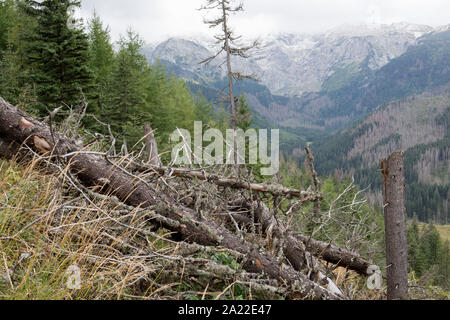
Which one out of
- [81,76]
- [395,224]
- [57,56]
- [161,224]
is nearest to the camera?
[161,224]

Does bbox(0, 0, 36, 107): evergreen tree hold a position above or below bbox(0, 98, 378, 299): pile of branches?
above

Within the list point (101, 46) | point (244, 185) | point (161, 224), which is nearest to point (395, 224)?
point (244, 185)

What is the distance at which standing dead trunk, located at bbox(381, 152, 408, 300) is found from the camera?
3807 mm

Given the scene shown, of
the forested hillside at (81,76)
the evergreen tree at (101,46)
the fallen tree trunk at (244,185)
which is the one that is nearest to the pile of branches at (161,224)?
the fallen tree trunk at (244,185)

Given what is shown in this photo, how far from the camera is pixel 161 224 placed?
9.18 feet

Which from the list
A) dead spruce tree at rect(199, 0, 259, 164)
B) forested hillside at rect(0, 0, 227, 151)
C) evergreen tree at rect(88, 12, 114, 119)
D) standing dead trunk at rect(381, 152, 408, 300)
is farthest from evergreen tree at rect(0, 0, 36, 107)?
standing dead trunk at rect(381, 152, 408, 300)

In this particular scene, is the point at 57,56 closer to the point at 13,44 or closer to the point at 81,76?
the point at 81,76

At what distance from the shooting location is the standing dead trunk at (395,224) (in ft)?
12.5

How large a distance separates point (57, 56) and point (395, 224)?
49.0 feet

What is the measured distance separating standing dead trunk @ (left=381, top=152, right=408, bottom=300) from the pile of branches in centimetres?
108

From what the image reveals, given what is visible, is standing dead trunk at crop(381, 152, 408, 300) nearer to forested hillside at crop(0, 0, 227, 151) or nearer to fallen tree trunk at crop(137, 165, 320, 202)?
fallen tree trunk at crop(137, 165, 320, 202)

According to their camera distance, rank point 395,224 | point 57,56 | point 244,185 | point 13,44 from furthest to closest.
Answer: point 13,44 → point 57,56 → point 395,224 → point 244,185
